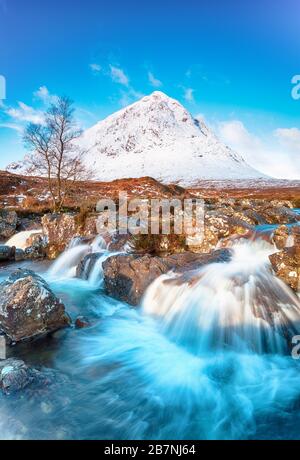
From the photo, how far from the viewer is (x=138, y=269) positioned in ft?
32.2

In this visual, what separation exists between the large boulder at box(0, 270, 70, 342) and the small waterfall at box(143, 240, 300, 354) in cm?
276

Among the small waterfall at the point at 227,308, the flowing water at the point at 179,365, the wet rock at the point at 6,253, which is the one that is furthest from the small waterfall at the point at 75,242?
the small waterfall at the point at 227,308

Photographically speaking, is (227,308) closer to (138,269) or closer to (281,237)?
(138,269)

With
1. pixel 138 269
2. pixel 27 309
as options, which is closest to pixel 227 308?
pixel 138 269

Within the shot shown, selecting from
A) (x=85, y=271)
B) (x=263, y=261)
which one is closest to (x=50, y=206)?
(x=85, y=271)

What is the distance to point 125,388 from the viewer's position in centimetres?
588

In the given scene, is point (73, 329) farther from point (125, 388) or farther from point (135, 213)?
point (135, 213)

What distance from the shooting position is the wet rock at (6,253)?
15.6 metres

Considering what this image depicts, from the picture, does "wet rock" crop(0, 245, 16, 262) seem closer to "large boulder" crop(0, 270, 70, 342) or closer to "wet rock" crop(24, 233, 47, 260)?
"wet rock" crop(24, 233, 47, 260)

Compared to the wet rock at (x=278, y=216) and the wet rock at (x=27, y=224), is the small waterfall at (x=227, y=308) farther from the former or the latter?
the wet rock at (x=27, y=224)

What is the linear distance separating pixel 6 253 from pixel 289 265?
1312 centimetres

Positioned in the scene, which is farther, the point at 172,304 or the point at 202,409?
the point at 172,304

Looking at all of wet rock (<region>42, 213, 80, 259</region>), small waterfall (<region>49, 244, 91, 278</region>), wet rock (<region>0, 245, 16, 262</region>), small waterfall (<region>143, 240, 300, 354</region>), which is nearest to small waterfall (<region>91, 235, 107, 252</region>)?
small waterfall (<region>49, 244, 91, 278</region>)

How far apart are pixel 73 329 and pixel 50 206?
2042 cm
